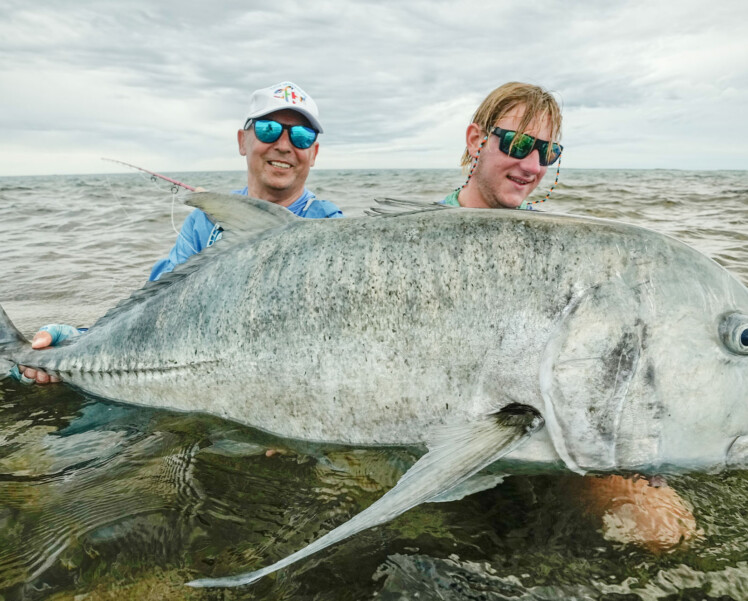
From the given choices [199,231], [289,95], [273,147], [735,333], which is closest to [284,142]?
[273,147]

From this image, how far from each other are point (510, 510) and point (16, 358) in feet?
9.30

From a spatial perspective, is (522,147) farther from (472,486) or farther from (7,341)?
(7,341)

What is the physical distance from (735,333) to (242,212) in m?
2.14

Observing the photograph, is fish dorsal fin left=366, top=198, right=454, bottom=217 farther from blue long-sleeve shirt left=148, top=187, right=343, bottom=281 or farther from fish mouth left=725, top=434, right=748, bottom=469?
blue long-sleeve shirt left=148, top=187, right=343, bottom=281

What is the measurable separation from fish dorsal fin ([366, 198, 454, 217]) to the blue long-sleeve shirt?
59.5 inches

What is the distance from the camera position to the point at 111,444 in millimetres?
2619

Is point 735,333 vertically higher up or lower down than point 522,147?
lower down

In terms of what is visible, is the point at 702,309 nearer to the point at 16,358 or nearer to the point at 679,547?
the point at 679,547

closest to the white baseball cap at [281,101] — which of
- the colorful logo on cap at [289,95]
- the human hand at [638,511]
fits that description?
the colorful logo on cap at [289,95]

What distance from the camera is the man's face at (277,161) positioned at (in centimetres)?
396

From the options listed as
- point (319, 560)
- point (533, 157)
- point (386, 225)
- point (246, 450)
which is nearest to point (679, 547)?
point (319, 560)

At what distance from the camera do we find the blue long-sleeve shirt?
393 centimetres

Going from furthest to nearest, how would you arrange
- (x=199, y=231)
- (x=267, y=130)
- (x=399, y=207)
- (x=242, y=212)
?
(x=199, y=231)
(x=267, y=130)
(x=242, y=212)
(x=399, y=207)

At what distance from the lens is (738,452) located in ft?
6.07
